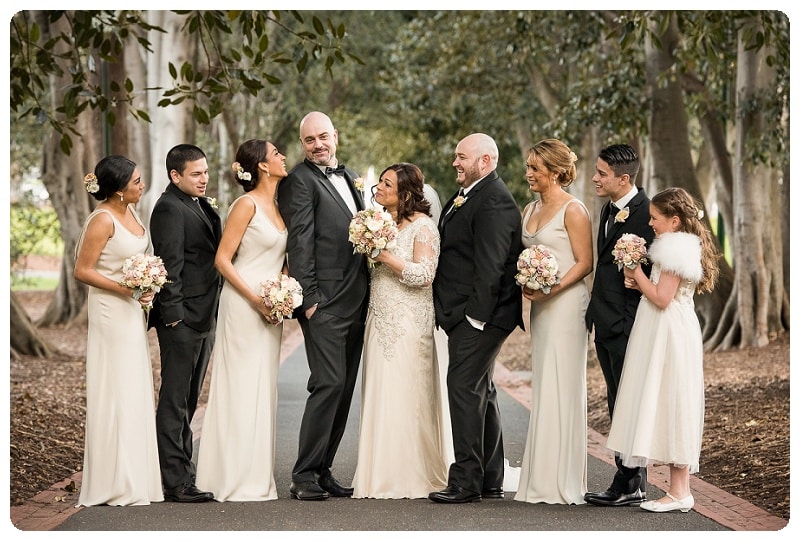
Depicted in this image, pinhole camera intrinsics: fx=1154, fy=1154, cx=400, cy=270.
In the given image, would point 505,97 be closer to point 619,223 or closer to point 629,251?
point 619,223

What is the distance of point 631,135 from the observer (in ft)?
66.9

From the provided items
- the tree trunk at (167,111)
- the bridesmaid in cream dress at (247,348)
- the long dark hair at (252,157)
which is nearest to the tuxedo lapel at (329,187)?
the bridesmaid in cream dress at (247,348)

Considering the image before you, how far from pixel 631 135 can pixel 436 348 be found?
13090mm

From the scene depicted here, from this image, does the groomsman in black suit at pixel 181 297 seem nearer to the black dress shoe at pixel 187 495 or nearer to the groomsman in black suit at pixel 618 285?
the black dress shoe at pixel 187 495

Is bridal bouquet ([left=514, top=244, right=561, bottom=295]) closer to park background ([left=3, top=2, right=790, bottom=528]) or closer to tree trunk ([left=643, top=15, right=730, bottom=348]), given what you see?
park background ([left=3, top=2, right=790, bottom=528])

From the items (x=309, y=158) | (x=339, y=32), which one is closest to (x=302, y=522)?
(x=309, y=158)

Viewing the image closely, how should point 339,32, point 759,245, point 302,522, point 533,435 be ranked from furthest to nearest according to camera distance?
point 759,245 → point 339,32 → point 533,435 → point 302,522

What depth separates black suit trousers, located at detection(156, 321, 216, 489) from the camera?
7.82m

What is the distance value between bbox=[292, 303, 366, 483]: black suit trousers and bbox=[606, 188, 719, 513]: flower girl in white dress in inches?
75.0

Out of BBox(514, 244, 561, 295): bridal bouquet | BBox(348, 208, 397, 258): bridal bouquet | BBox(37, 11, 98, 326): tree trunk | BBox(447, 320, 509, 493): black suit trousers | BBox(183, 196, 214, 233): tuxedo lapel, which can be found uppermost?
BBox(37, 11, 98, 326): tree trunk

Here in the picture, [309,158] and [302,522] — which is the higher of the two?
[309,158]

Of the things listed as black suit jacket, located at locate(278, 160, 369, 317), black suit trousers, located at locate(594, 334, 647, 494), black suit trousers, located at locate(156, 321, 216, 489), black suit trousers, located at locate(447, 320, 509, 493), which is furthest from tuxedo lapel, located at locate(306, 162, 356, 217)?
black suit trousers, located at locate(594, 334, 647, 494)

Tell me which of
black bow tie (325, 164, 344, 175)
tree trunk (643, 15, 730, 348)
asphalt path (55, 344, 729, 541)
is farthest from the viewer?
tree trunk (643, 15, 730, 348)

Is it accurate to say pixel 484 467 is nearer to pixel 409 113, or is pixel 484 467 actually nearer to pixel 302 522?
pixel 302 522
